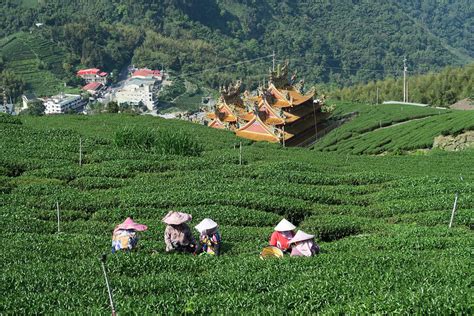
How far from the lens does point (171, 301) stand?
12.9m

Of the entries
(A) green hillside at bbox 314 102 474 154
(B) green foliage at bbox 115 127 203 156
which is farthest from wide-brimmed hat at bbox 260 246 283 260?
(A) green hillside at bbox 314 102 474 154

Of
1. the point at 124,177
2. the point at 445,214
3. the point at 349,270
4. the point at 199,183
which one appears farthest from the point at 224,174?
the point at 349,270

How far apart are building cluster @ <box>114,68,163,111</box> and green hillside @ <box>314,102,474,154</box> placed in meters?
72.3

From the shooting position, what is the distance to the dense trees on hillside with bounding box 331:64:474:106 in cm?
8744

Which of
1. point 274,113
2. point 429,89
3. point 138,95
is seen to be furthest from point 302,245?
point 138,95

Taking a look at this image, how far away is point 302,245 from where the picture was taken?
56.4 ft

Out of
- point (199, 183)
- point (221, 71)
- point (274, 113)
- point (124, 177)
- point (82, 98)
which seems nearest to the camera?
point (199, 183)

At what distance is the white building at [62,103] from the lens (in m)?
115

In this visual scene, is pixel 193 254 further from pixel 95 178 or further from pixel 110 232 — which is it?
pixel 95 178

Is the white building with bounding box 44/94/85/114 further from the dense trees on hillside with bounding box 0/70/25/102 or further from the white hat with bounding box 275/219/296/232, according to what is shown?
the white hat with bounding box 275/219/296/232

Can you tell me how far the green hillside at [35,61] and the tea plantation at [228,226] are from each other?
105353 millimetres

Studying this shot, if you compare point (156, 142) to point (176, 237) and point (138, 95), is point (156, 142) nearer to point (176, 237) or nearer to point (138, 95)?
point (176, 237)

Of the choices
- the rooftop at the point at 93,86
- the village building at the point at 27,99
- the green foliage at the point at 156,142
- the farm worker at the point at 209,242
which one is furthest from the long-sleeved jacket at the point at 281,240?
the rooftop at the point at 93,86

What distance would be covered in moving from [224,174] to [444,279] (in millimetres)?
17386
